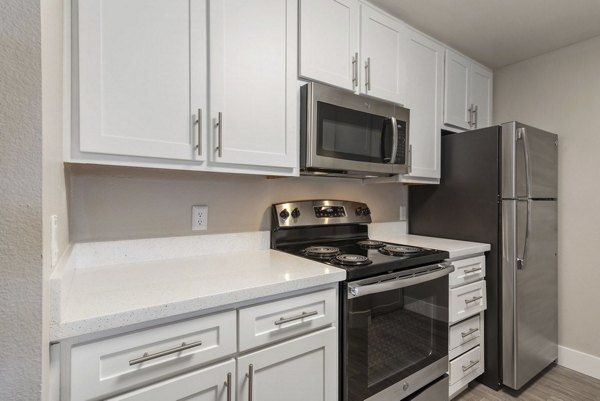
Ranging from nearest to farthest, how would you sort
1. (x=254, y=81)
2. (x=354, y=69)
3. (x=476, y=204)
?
(x=254, y=81) < (x=354, y=69) < (x=476, y=204)

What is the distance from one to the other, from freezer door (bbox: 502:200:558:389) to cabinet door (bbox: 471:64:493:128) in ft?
2.80

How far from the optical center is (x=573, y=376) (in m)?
2.20

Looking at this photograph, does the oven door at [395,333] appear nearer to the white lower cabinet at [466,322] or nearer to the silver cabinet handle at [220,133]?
the white lower cabinet at [466,322]

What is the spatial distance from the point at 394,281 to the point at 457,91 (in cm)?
174

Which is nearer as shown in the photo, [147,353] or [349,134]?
[147,353]

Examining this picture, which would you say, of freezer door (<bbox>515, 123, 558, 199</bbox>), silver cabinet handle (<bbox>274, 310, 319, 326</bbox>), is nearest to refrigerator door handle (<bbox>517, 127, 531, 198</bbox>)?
freezer door (<bbox>515, 123, 558, 199</bbox>)

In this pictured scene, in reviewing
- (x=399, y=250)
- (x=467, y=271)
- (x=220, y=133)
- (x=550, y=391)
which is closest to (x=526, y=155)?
(x=467, y=271)

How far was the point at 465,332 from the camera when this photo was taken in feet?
6.38

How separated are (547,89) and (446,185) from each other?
1.22 metres

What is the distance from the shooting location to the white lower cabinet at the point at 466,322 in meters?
1.86

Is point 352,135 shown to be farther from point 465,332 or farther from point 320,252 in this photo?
point 465,332
